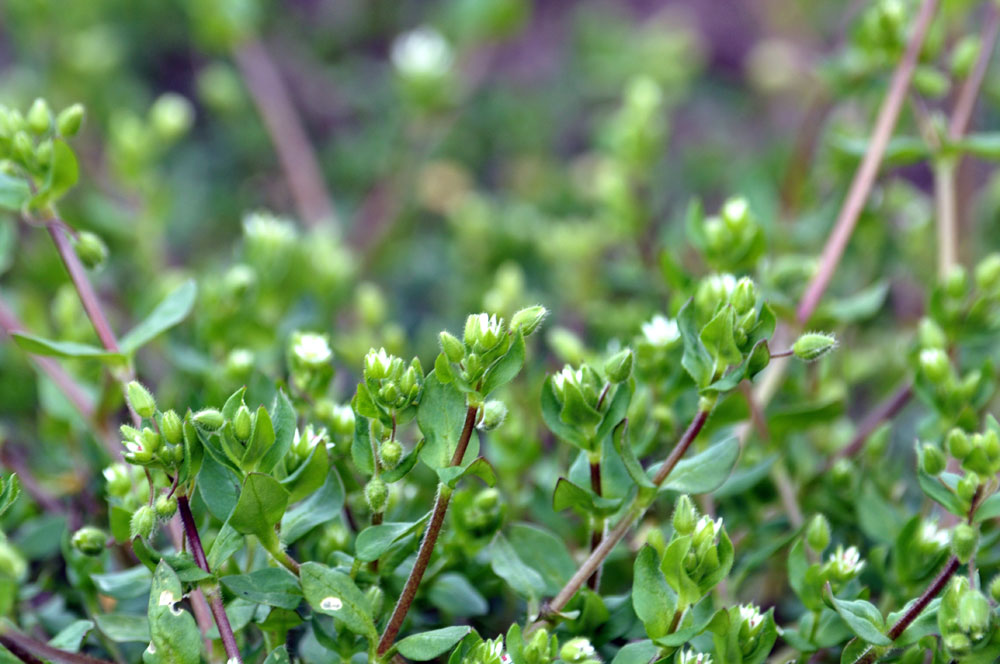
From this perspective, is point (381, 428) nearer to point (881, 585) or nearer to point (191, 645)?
point (191, 645)

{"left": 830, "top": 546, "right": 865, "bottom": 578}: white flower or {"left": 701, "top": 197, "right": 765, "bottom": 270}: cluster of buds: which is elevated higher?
{"left": 701, "top": 197, "right": 765, "bottom": 270}: cluster of buds

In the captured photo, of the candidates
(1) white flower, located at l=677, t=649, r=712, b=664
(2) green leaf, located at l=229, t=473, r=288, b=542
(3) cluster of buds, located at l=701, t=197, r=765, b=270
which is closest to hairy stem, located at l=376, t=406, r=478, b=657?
(2) green leaf, located at l=229, t=473, r=288, b=542

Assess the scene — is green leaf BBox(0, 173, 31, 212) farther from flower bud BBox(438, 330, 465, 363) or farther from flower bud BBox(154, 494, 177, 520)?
flower bud BBox(438, 330, 465, 363)

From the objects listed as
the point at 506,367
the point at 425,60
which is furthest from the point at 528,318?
the point at 425,60

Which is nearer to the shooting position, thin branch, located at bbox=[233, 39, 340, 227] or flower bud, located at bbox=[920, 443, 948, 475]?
flower bud, located at bbox=[920, 443, 948, 475]

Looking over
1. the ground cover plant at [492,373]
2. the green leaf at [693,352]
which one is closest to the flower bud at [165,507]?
the ground cover plant at [492,373]

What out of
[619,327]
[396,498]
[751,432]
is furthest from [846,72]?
[396,498]

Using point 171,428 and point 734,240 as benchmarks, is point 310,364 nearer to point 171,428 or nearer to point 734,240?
point 171,428

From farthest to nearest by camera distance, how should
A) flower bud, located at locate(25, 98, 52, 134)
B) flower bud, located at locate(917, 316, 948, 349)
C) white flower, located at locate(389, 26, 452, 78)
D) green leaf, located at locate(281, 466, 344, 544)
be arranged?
white flower, located at locate(389, 26, 452, 78) < flower bud, located at locate(917, 316, 948, 349) < flower bud, located at locate(25, 98, 52, 134) < green leaf, located at locate(281, 466, 344, 544)

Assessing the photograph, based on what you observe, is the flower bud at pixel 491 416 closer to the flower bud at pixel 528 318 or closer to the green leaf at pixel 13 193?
the flower bud at pixel 528 318
